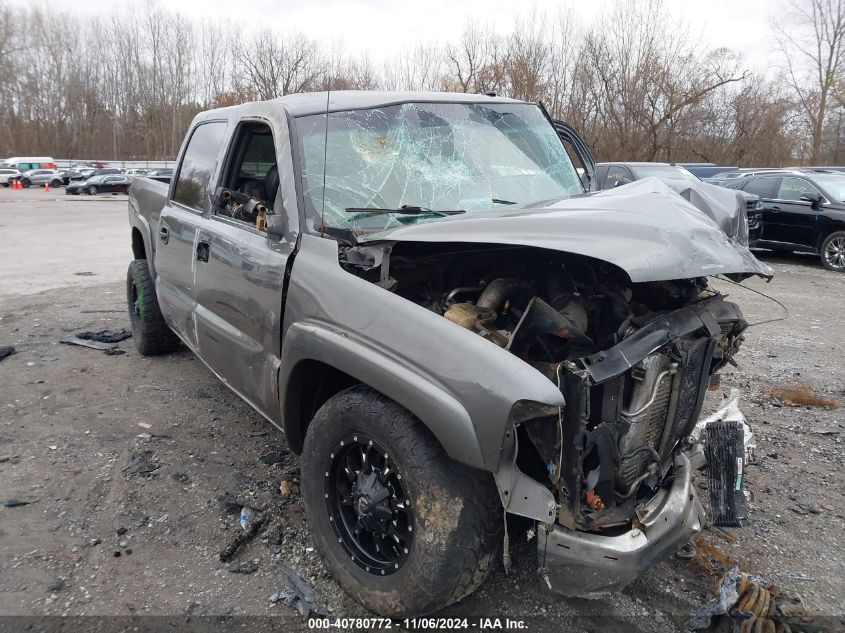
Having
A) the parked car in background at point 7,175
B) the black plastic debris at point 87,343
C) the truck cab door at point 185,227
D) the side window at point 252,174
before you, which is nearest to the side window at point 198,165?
the truck cab door at point 185,227

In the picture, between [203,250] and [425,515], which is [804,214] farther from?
[425,515]

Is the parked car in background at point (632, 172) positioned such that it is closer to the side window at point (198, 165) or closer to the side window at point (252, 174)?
the side window at point (198, 165)

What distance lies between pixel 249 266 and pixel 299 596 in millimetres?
1472

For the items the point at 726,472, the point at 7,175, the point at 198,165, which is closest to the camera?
the point at 726,472

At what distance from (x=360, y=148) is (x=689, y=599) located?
248 cm

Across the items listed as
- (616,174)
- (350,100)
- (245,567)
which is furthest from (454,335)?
(616,174)

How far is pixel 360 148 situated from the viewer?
10.1 ft

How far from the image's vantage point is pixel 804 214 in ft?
35.8

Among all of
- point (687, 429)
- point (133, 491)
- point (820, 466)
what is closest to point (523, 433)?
point (687, 429)

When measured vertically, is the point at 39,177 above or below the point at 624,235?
below

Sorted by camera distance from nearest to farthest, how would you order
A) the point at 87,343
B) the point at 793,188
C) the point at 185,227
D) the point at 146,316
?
the point at 185,227, the point at 146,316, the point at 87,343, the point at 793,188

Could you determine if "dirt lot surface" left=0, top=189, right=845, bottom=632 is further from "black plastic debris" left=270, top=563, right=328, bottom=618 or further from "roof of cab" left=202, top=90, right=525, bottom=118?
"roof of cab" left=202, top=90, right=525, bottom=118

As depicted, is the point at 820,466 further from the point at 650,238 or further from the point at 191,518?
the point at 191,518

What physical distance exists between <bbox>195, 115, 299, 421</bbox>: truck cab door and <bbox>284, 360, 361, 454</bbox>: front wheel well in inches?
5.2
